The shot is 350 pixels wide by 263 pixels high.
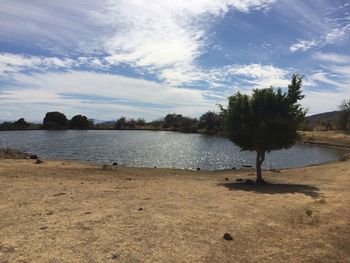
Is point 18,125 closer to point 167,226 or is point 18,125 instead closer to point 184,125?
point 184,125

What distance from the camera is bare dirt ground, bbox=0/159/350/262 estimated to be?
954cm

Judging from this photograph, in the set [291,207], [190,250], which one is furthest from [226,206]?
[190,250]

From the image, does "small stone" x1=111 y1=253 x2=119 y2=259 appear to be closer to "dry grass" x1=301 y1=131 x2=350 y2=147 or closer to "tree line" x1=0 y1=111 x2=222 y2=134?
"dry grass" x1=301 y1=131 x2=350 y2=147

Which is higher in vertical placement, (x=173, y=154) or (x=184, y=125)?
(x=184, y=125)

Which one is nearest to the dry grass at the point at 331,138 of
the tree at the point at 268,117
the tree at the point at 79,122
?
the tree at the point at 268,117

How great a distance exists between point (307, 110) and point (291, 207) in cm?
1169

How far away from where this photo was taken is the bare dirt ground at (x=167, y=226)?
31.3ft

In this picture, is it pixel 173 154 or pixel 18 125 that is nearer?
pixel 173 154

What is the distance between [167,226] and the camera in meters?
11.7

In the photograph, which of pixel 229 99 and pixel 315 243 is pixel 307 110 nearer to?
pixel 229 99

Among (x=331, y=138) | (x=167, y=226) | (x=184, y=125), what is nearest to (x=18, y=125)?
(x=184, y=125)

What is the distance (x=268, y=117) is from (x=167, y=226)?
48.8ft

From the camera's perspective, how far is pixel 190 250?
9.84 meters

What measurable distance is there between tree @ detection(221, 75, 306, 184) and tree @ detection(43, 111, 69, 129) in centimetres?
15609
